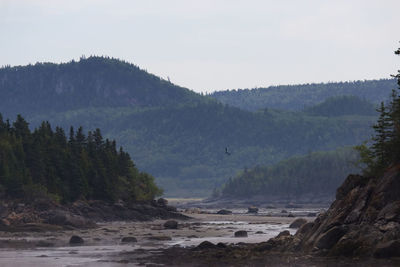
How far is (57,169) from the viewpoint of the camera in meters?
126

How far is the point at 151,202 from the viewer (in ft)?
459

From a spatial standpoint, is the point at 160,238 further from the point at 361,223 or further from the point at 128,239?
the point at 361,223

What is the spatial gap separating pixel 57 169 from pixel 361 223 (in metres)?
81.5

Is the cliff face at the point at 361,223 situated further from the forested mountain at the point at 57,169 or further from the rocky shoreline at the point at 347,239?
the forested mountain at the point at 57,169

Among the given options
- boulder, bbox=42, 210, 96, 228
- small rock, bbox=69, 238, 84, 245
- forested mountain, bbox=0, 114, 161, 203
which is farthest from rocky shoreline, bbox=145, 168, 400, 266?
forested mountain, bbox=0, 114, 161, 203

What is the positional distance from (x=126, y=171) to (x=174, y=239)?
6488 centimetres

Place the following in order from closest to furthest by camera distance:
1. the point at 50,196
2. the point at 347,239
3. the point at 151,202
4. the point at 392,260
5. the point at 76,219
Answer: the point at 392,260 → the point at 347,239 → the point at 76,219 → the point at 50,196 → the point at 151,202

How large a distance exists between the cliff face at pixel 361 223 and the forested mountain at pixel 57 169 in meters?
61.1

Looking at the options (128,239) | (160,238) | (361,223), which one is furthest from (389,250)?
(160,238)

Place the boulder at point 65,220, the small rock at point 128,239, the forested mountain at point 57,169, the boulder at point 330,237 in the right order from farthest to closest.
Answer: the forested mountain at point 57,169
the boulder at point 65,220
the small rock at point 128,239
the boulder at point 330,237

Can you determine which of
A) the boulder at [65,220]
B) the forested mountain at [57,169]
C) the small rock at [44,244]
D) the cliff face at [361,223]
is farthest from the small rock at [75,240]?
the forested mountain at [57,169]

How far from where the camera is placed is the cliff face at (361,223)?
4909 centimetres

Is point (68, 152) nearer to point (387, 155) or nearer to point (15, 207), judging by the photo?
point (15, 207)

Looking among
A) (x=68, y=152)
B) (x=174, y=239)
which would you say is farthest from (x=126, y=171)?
(x=174, y=239)
